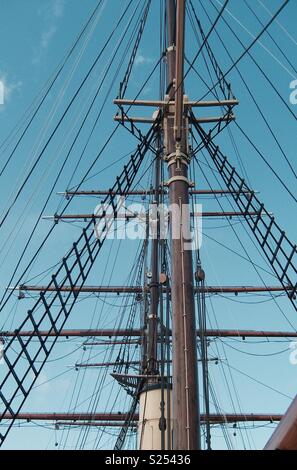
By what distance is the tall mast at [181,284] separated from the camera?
201 inches

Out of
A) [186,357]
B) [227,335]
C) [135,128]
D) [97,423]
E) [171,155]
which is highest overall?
[227,335]

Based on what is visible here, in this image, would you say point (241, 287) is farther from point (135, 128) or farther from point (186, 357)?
point (186, 357)

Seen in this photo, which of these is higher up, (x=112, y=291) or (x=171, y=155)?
(x=112, y=291)

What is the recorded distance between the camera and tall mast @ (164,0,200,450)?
16.8 feet

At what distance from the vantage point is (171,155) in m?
6.89

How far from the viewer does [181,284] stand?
5926 mm

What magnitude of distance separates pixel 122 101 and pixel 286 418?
6.65 metres

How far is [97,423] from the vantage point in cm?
2623

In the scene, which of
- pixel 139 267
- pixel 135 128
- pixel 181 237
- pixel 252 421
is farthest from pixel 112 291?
pixel 181 237
